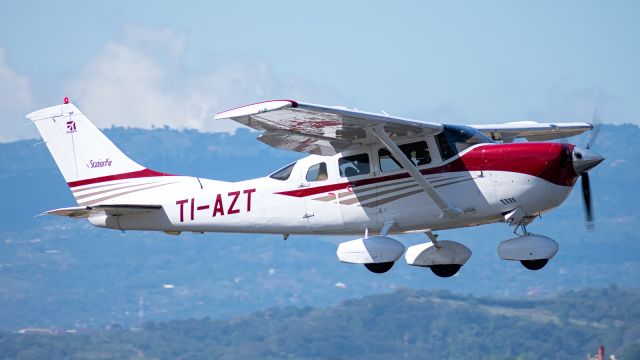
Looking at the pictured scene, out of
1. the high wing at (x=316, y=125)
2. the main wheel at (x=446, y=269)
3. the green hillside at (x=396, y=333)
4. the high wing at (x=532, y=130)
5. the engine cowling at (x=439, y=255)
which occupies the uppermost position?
the high wing at (x=532, y=130)

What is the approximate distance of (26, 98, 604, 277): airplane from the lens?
2138 cm

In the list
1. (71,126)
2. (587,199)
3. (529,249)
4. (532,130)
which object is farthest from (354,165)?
(71,126)

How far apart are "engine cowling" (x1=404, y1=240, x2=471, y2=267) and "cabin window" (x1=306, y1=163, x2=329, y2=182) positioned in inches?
80.7

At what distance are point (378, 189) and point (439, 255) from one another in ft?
6.52

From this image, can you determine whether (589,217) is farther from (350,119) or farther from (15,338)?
(15,338)

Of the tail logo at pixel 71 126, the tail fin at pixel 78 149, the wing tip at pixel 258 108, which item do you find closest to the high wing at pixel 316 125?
the wing tip at pixel 258 108

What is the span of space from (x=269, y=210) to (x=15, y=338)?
118613mm

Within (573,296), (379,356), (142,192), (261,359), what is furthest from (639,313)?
(142,192)

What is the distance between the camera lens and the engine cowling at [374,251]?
22.1 meters

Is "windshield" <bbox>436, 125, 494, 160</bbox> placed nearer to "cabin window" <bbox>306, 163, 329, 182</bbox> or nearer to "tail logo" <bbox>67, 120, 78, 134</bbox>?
"cabin window" <bbox>306, 163, 329, 182</bbox>

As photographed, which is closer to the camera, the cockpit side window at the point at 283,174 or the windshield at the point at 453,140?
the windshield at the point at 453,140

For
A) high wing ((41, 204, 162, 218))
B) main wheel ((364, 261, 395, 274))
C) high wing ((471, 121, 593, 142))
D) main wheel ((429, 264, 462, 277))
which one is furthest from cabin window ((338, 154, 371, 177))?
high wing ((41, 204, 162, 218))

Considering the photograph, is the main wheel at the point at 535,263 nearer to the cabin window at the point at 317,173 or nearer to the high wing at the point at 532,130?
the high wing at the point at 532,130

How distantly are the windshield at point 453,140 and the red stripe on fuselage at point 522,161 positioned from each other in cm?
16
